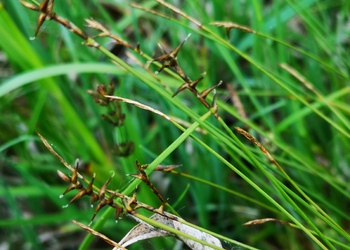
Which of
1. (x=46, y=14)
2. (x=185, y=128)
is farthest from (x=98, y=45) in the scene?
(x=185, y=128)

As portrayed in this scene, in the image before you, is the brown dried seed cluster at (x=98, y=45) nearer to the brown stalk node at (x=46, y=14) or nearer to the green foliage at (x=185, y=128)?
the brown stalk node at (x=46, y=14)

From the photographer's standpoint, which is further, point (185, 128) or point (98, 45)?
point (185, 128)

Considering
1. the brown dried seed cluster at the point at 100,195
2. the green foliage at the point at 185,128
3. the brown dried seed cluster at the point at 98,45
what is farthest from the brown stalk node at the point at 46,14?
the green foliage at the point at 185,128

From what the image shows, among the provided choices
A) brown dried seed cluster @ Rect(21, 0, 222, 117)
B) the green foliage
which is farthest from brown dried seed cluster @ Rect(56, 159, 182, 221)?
the green foliage

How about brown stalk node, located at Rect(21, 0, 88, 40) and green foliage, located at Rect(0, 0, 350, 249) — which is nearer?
brown stalk node, located at Rect(21, 0, 88, 40)

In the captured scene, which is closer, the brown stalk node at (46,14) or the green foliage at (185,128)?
the brown stalk node at (46,14)

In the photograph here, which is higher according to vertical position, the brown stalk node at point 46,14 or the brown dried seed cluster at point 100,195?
the brown stalk node at point 46,14

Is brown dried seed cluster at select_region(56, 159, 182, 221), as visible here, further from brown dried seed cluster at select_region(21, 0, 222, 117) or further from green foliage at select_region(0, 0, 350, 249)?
green foliage at select_region(0, 0, 350, 249)

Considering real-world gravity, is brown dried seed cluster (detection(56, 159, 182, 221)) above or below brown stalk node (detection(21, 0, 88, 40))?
below

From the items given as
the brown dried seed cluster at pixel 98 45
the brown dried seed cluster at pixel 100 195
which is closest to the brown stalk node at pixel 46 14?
the brown dried seed cluster at pixel 98 45

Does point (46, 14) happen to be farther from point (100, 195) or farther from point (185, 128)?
point (185, 128)

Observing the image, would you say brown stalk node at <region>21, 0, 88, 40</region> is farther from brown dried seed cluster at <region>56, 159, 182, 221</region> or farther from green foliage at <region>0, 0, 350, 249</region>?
green foliage at <region>0, 0, 350, 249</region>

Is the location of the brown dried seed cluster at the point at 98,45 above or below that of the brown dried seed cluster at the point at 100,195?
above

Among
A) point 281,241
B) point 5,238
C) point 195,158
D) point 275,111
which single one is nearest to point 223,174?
point 195,158
